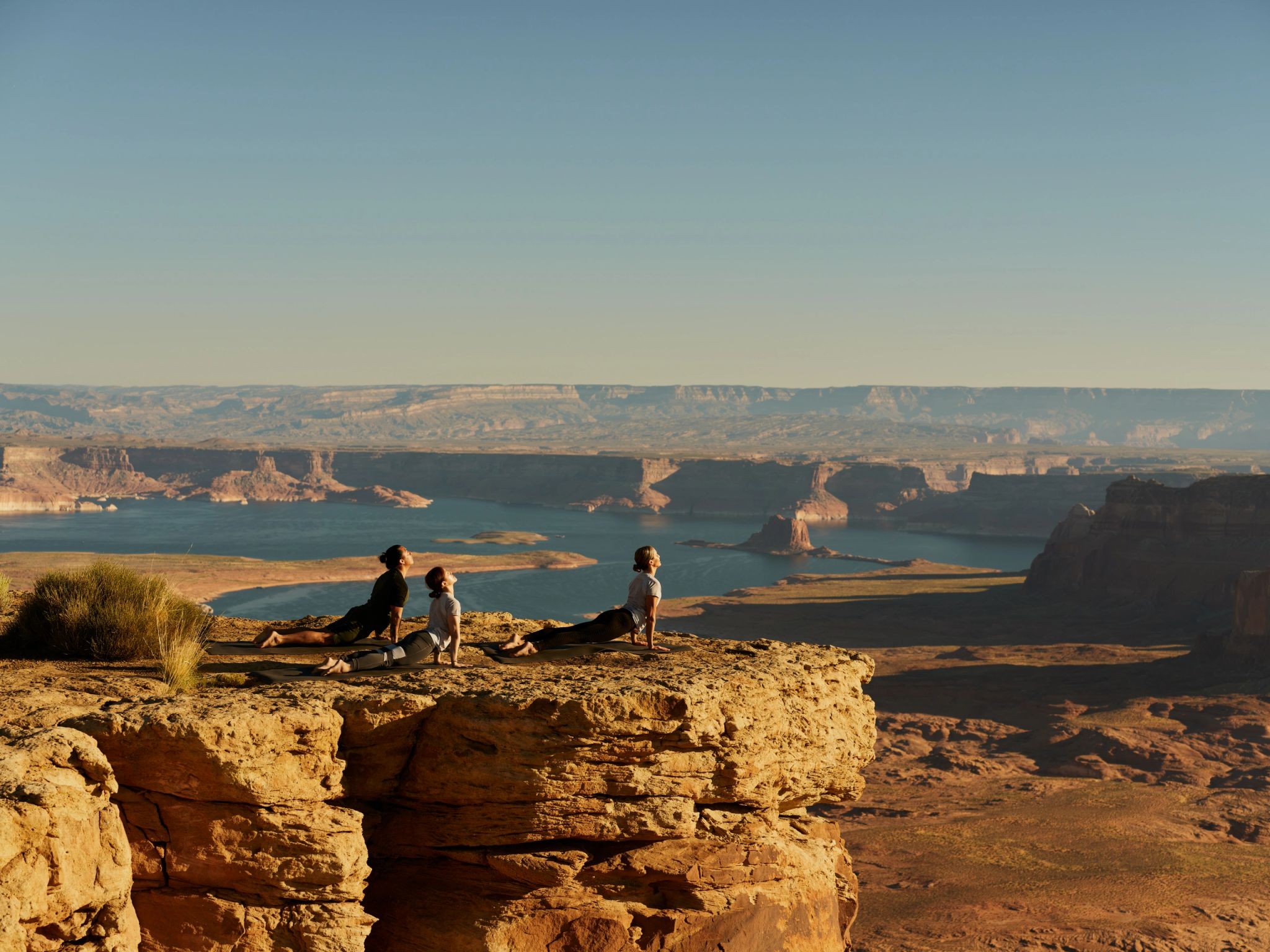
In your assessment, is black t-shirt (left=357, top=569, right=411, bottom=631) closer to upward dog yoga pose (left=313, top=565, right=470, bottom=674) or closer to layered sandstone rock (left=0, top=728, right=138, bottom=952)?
upward dog yoga pose (left=313, top=565, right=470, bottom=674)

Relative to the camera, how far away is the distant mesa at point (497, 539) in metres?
160

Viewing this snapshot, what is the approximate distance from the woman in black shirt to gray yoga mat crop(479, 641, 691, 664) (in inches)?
46.2

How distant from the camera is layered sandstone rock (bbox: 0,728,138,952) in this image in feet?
25.5

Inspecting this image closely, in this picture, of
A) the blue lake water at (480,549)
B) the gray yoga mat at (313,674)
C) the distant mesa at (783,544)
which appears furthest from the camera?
the distant mesa at (783,544)

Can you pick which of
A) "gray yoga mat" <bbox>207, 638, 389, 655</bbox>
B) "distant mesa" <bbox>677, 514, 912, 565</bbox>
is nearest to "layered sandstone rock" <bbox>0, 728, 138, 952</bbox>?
"gray yoga mat" <bbox>207, 638, 389, 655</bbox>

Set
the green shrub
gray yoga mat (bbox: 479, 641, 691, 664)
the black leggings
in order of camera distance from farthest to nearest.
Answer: the black leggings
gray yoga mat (bbox: 479, 641, 691, 664)
the green shrub

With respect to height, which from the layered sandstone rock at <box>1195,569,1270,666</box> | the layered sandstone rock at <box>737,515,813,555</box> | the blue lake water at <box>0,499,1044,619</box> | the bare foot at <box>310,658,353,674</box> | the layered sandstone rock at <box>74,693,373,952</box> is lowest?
the blue lake water at <box>0,499,1044,619</box>

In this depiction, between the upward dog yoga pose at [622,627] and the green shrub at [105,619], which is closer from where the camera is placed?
the green shrub at [105,619]

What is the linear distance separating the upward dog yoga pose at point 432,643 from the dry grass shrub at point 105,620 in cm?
188

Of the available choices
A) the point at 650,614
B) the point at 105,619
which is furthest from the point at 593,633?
the point at 105,619

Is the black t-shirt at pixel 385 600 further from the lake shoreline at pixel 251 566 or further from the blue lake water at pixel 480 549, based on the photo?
the lake shoreline at pixel 251 566

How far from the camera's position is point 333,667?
11648mm

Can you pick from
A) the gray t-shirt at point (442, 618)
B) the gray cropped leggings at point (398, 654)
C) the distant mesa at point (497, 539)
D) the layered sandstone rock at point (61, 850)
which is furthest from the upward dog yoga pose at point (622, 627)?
the distant mesa at point (497, 539)

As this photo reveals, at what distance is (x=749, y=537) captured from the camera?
187 meters
